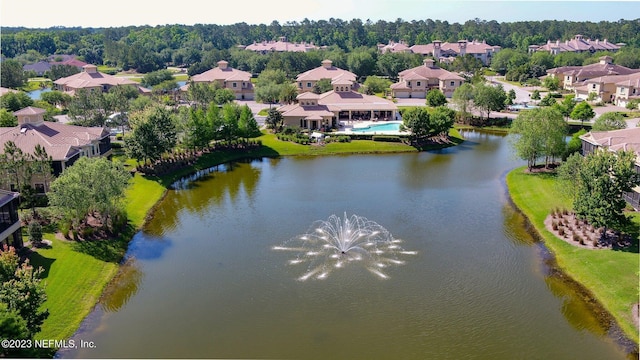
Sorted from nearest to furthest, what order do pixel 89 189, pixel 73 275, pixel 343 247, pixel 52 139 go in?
pixel 73 275
pixel 343 247
pixel 89 189
pixel 52 139

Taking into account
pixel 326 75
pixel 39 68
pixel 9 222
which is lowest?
pixel 9 222

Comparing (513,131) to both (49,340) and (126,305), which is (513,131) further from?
(49,340)

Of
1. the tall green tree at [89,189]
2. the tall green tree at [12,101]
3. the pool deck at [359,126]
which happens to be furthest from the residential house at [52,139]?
the pool deck at [359,126]

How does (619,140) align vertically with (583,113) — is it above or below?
above

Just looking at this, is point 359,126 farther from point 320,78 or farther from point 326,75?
point 326,75

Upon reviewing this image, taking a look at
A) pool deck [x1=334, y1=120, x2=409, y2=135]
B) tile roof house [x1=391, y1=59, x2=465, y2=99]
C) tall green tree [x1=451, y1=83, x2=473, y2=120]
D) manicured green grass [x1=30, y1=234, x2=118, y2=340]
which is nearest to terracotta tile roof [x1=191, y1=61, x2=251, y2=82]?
tile roof house [x1=391, y1=59, x2=465, y2=99]

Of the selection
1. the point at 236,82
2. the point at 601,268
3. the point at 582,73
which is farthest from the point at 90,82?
the point at 582,73

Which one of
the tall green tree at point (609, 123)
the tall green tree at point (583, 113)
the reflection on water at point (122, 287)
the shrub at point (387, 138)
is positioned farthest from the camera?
the tall green tree at point (583, 113)

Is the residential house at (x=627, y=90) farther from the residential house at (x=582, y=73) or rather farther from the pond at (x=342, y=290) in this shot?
the pond at (x=342, y=290)
